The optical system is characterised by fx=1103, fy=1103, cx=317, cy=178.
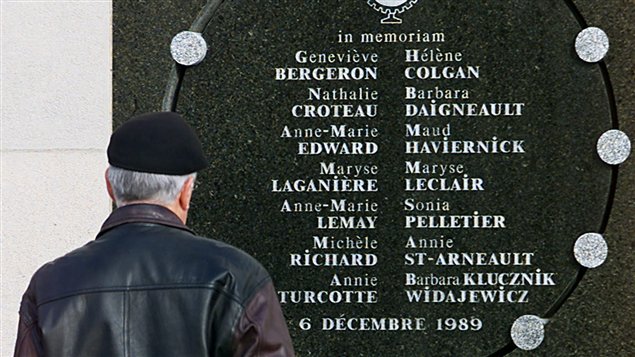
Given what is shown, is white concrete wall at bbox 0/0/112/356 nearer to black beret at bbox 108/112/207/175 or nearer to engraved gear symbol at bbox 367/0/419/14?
engraved gear symbol at bbox 367/0/419/14

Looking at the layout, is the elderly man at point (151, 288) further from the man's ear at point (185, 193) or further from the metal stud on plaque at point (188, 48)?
the metal stud on plaque at point (188, 48)

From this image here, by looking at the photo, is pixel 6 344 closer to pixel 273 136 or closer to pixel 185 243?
pixel 273 136

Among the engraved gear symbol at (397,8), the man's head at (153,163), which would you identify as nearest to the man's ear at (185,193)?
the man's head at (153,163)

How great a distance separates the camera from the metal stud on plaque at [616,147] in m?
4.11

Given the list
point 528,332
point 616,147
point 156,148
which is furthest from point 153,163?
point 616,147

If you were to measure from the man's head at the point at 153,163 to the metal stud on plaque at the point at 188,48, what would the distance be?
65.6 inches

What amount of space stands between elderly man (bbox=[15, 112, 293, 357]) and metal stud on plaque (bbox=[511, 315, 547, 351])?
1.76m

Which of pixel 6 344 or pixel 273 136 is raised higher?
pixel 273 136

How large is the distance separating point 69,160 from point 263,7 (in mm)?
958

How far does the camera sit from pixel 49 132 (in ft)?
14.1

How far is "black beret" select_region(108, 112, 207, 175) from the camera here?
2588 millimetres

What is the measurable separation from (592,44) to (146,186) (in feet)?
7.18

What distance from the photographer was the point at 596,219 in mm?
4133

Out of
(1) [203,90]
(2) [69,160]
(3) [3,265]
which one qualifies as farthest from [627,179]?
(3) [3,265]
